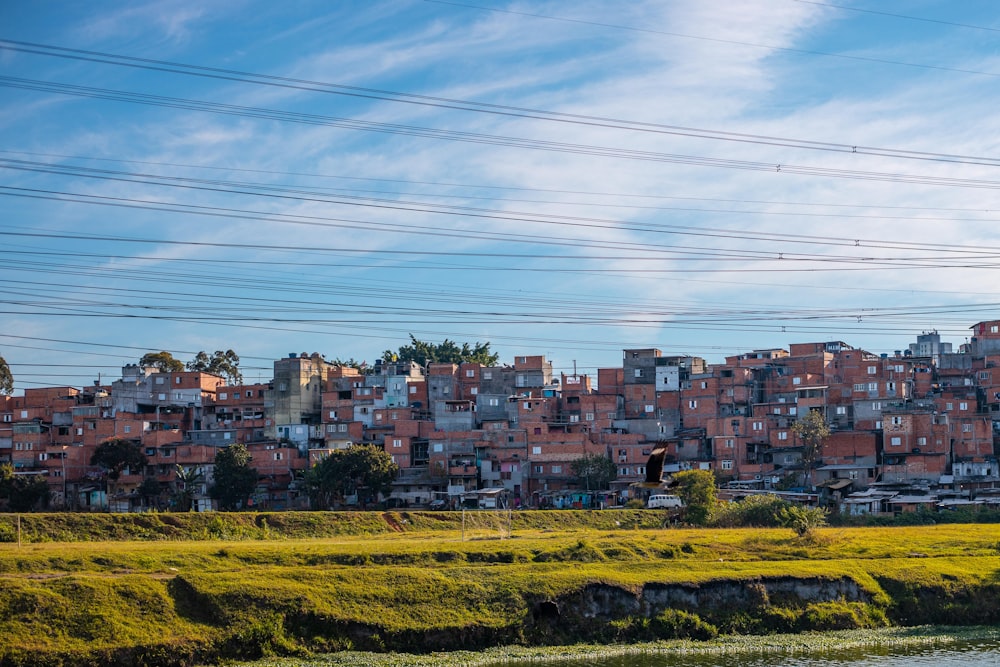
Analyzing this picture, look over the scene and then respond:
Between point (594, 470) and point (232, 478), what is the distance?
23892 millimetres

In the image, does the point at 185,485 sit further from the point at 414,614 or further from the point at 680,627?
the point at 680,627

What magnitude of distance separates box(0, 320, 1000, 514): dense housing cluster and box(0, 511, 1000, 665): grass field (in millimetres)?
29204

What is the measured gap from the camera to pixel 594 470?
8350cm

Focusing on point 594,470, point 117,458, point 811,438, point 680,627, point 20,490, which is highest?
point 811,438

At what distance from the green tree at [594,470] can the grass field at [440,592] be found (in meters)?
30.2

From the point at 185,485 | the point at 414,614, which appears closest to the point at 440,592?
the point at 414,614

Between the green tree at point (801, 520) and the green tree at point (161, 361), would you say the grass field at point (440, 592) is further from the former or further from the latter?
the green tree at point (161, 361)

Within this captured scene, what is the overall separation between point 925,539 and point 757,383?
41558mm

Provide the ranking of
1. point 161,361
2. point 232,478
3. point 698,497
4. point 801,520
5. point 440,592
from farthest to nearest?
point 161,361
point 232,478
point 698,497
point 801,520
point 440,592

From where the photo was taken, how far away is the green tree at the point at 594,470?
83312 mm

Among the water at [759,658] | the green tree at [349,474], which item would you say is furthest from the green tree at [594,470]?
the water at [759,658]

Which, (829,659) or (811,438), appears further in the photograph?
(811,438)

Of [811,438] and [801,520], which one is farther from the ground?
[811,438]

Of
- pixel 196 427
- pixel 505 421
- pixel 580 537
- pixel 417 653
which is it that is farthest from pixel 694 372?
pixel 417 653
